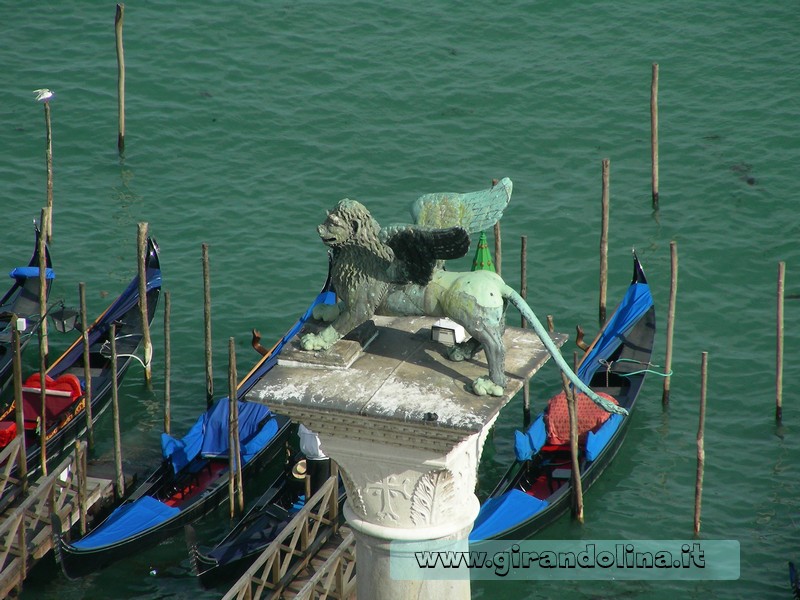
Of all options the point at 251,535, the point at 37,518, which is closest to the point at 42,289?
the point at 37,518

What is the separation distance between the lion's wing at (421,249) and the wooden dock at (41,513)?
23.2 feet

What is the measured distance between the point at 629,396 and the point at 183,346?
5.98m

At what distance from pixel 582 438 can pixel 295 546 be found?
13.2 ft

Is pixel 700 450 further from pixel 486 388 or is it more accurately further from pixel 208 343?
pixel 486 388

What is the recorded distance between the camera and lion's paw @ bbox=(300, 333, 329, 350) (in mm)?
7371

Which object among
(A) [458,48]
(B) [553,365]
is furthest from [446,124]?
(B) [553,365]

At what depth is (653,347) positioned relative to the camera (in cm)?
1753

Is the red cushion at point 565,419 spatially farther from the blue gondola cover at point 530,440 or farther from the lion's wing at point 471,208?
the lion's wing at point 471,208

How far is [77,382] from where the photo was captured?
16312 mm

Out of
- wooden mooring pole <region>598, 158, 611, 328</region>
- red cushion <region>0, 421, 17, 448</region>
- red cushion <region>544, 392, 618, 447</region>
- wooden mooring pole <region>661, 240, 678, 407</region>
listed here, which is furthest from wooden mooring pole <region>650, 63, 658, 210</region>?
red cushion <region>0, 421, 17, 448</region>

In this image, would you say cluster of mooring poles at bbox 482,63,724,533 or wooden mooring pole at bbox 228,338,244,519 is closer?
cluster of mooring poles at bbox 482,63,724,533

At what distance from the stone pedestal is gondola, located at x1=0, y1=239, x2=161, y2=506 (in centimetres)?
812

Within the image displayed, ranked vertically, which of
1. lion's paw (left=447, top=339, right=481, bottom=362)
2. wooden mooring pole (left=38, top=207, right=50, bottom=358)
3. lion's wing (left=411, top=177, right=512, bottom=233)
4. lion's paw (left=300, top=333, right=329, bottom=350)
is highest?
lion's wing (left=411, top=177, right=512, bottom=233)

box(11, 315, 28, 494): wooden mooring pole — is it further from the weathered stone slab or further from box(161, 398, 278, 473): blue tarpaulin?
the weathered stone slab
